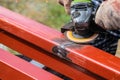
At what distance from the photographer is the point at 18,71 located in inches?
57.2

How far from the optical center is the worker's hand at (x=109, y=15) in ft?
4.75

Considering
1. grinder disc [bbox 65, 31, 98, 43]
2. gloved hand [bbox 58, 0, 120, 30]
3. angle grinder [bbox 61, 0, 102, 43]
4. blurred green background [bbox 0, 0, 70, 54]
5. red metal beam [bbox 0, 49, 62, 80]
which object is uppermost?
gloved hand [bbox 58, 0, 120, 30]

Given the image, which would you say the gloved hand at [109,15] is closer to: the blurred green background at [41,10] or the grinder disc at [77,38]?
the grinder disc at [77,38]

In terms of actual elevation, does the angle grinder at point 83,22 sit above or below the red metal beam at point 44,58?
above

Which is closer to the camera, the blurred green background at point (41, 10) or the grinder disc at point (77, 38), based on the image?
the grinder disc at point (77, 38)

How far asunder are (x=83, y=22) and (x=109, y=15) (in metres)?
0.15

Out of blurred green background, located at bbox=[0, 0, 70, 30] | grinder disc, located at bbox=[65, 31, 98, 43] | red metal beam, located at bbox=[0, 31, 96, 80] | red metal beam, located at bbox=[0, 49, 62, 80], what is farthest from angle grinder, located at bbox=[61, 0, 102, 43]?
blurred green background, located at bbox=[0, 0, 70, 30]

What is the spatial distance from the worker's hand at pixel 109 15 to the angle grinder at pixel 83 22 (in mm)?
63

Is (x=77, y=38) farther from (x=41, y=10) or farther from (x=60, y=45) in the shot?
(x=41, y=10)

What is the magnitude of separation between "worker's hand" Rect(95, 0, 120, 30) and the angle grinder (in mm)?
63

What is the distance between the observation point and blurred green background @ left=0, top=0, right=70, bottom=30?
4.92 metres

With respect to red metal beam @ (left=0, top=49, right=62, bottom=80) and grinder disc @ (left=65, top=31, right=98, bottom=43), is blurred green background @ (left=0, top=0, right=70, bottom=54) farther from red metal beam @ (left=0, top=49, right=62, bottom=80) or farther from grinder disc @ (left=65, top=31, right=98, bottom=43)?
red metal beam @ (left=0, top=49, right=62, bottom=80)

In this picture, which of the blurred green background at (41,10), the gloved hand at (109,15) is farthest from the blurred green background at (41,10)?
the gloved hand at (109,15)

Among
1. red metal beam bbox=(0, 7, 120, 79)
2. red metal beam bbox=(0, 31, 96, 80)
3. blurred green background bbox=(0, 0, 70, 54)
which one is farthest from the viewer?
blurred green background bbox=(0, 0, 70, 54)
